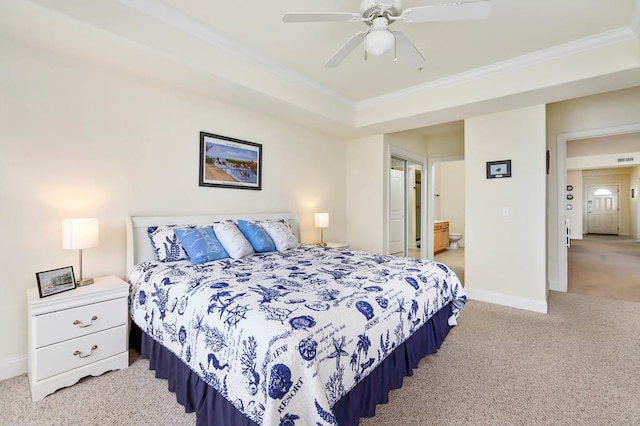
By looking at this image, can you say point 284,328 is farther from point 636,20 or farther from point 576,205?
point 576,205

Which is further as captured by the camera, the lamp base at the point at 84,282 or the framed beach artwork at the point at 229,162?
the framed beach artwork at the point at 229,162

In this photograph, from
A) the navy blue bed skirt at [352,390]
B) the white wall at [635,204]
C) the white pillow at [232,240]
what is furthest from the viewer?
the white wall at [635,204]

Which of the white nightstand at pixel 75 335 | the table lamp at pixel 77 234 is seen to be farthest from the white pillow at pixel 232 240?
the table lamp at pixel 77 234

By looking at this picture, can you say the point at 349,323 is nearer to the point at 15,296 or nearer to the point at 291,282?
the point at 291,282

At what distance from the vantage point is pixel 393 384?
1.85m

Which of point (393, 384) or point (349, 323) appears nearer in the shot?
point (349, 323)

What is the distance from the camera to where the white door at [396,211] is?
5332mm

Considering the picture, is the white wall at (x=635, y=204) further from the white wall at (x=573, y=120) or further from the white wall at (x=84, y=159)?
the white wall at (x=84, y=159)

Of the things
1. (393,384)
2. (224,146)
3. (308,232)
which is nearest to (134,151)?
(224,146)

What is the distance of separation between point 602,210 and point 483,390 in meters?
13.7

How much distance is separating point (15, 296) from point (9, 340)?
313mm

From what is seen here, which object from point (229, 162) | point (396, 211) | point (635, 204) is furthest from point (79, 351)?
point (635, 204)

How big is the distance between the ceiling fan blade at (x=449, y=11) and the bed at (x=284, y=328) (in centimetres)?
169

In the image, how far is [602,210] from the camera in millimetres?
11367
